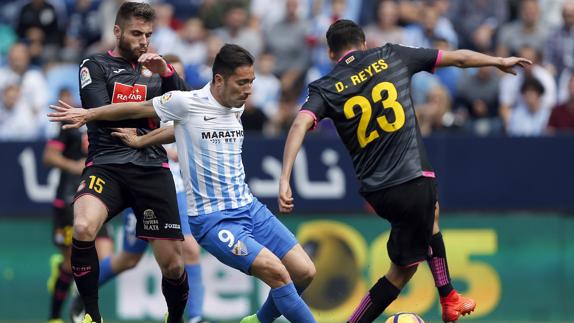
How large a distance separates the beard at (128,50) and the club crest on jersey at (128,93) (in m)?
0.26

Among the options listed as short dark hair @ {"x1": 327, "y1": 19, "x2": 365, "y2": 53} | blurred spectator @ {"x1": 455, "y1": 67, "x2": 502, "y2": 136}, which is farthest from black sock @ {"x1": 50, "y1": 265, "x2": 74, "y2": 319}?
blurred spectator @ {"x1": 455, "y1": 67, "x2": 502, "y2": 136}

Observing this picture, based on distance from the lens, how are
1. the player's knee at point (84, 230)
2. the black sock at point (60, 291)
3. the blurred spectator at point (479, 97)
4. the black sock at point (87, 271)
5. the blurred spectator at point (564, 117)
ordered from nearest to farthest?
1. the player's knee at point (84, 230)
2. the black sock at point (87, 271)
3. the black sock at point (60, 291)
4. the blurred spectator at point (564, 117)
5. the blurred spectator at point (479, 97)

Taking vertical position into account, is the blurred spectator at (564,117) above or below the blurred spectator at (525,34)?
below

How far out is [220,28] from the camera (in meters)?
18.8

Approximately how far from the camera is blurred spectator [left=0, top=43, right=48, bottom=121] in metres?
17.4

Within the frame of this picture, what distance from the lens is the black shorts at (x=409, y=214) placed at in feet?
33.6

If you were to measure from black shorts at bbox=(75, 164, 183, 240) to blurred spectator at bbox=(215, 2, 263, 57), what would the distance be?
720 centimetres

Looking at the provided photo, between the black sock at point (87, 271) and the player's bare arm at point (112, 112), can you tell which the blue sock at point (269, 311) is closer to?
the black sock at point (87, 271)

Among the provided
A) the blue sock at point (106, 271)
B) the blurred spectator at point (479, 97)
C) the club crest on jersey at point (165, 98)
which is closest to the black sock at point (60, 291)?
the blue sock at point (106, 271)

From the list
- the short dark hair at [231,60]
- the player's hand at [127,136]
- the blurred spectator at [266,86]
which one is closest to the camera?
the short dark hair at [231,60]

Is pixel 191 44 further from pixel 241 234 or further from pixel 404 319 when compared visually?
pixel 404 319

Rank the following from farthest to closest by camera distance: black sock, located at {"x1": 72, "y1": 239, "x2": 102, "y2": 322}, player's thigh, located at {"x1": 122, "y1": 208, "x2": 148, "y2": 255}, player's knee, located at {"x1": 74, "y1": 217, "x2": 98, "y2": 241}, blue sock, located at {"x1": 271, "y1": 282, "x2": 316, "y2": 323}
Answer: player's thigh, located at {"x1": 122, "y1": 208, "x2": 148, "y2": 255} < black sock, located at {"x1": 72, "y1": 239, "x2": 102, "y2": 322} < player's knee, located at {"x1": 74, "y1": 217, "x2": 98, "y2": 241} < blue sock, located at {"x1": 271, "y1": 282, "x2": 316, "y2": 323}

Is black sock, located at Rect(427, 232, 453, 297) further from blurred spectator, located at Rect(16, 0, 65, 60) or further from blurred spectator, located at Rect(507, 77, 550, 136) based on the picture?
blurred spectator, located at Rect(16, 0, 65, 60)

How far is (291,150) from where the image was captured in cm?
967
